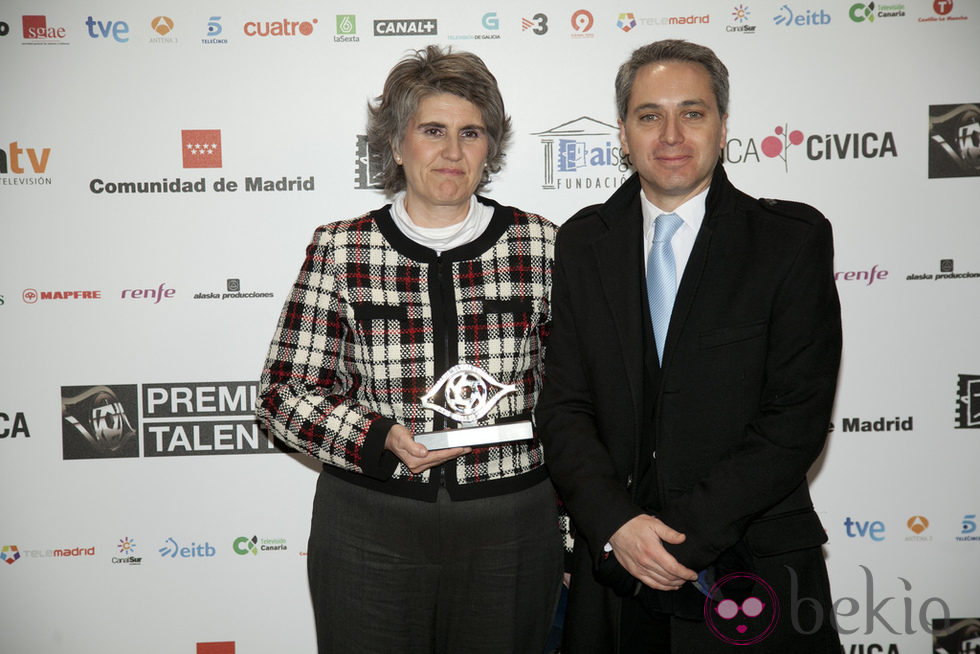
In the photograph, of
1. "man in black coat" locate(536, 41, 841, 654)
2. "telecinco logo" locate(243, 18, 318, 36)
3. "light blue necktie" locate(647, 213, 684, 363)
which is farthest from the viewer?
"telecinco logo" locate(243, 18, 318, 36)

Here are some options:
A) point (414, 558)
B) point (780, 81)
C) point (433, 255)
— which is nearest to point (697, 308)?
point (433, 255)

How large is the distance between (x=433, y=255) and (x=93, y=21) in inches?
65.7

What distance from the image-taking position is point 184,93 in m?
2.62

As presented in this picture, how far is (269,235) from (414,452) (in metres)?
1.30

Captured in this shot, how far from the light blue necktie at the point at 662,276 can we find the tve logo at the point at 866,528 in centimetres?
161

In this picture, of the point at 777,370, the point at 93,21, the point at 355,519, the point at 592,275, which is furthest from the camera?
the point at 93,21

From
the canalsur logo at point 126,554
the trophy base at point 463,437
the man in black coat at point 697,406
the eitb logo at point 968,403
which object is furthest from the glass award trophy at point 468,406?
the eitb logo at point 968,403

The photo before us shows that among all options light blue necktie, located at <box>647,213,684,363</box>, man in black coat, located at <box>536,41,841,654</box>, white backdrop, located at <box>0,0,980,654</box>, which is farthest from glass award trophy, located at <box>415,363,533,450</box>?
white backdrop, located at <box>0,0,980,654</box>

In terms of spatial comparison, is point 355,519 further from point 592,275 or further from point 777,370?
point 777,370

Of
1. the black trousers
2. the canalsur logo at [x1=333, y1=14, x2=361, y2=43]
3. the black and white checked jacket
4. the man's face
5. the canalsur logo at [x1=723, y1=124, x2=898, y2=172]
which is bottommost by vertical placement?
the black trousers

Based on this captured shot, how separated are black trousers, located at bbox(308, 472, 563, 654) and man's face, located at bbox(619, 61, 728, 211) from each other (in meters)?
0.82

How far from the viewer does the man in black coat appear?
153 cm

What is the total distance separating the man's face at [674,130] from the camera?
1.64 m

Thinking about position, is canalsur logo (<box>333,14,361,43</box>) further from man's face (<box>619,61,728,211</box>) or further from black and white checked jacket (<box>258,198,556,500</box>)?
man's face (<box>619,61,728,211</box>)
